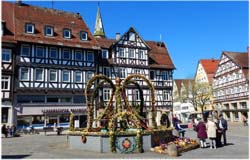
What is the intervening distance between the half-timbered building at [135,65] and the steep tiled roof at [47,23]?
311cm

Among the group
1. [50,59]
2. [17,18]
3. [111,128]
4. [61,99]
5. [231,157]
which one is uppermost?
[17,18]

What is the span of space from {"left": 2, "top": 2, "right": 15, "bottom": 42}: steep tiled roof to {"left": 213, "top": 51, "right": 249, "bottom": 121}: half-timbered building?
117 feet

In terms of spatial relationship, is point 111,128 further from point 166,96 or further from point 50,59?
point 166,96

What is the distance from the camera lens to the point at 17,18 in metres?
33.8

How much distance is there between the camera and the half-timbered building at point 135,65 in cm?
3881

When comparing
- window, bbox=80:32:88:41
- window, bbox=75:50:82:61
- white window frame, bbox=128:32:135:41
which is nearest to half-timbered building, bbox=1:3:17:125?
window, bbox=75:50:82:61

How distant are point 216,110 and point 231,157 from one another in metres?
50.2

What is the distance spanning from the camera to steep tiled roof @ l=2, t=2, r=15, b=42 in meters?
31.4

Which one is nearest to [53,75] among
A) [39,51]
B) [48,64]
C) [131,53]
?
[48,64]

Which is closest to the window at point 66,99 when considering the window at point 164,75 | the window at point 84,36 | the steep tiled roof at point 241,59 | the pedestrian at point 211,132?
the window at point 84,36

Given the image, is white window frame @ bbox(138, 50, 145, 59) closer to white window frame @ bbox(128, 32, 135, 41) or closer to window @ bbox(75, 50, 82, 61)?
white window frame @ bbox(128, 32, 135, 41)

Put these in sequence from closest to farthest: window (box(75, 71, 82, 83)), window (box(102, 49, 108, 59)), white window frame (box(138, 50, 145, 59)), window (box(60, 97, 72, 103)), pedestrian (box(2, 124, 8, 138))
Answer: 1. pedestrian (box(2, 124, 8, 138))
2. window (box(60, 97, 72, 103))
3. window (box(75, 71, 82, 83))
4. window (box(102, 49, 108, 59))
5. white window frame (box(138, 50, 145, 59))

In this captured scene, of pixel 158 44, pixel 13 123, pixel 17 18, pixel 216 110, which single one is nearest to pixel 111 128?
pixel 13 123

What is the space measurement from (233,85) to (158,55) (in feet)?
55.5
